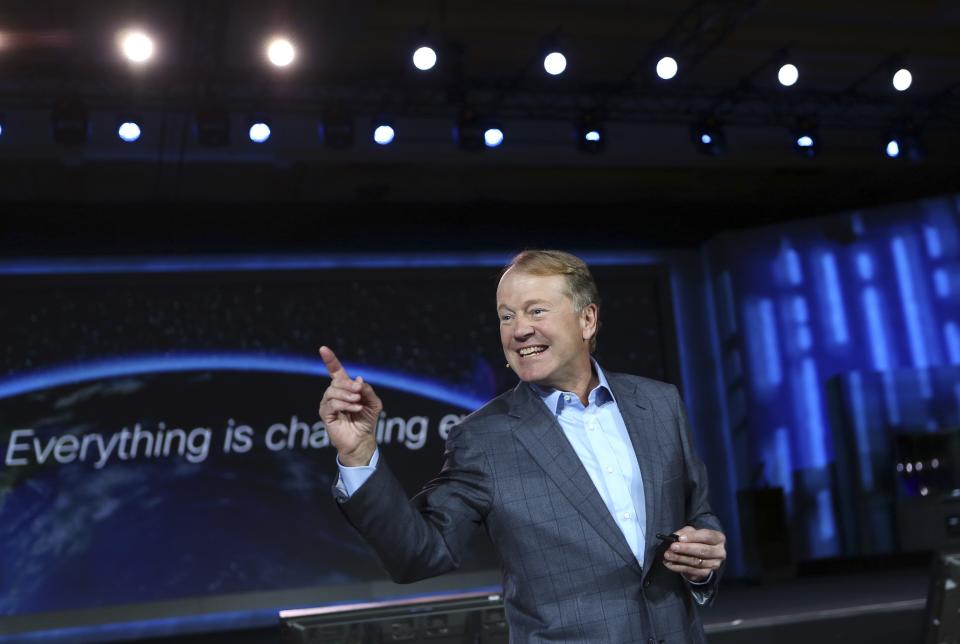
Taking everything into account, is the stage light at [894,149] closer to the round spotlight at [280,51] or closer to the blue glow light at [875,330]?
the blue glow light at [875,330]

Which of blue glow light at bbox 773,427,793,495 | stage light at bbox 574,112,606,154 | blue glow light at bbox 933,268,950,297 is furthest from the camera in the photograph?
blue glow light at bbox 933,268,950,297

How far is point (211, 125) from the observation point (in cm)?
652

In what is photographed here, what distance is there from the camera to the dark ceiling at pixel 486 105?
661 centimetres

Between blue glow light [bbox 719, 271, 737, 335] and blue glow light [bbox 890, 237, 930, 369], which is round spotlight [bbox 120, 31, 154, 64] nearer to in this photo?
blue glow light [bbox 719, 271, 737, 335]

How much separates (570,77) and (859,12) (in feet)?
6.74

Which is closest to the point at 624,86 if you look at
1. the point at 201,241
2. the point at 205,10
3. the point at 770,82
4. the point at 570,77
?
the point at 570,77

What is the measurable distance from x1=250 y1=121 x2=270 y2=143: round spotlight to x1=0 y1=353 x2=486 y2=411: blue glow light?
1.98 m

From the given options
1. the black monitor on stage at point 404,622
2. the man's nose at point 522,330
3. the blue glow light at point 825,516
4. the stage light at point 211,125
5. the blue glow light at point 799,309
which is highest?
the stage light at point 211,125

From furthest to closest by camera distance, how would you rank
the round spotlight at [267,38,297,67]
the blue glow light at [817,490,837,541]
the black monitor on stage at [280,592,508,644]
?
1. the blue glow light at [817,490,837,541]
2. the round spotlight at [267,38,297,67]
3. the black monitor on stage at [280,592,508,644]

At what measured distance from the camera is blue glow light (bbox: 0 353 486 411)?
780 centimetres

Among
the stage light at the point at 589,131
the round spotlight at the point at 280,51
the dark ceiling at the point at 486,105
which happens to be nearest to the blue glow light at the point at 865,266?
the dark ceiling at the point at 486,105

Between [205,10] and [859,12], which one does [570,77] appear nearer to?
[859,12]

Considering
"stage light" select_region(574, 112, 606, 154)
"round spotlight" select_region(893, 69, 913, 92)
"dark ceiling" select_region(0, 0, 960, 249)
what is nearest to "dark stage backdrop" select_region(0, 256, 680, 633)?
"dark ceiling" select_region(0, 0, 960, 249)

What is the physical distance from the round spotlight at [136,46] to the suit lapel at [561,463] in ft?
16.2
